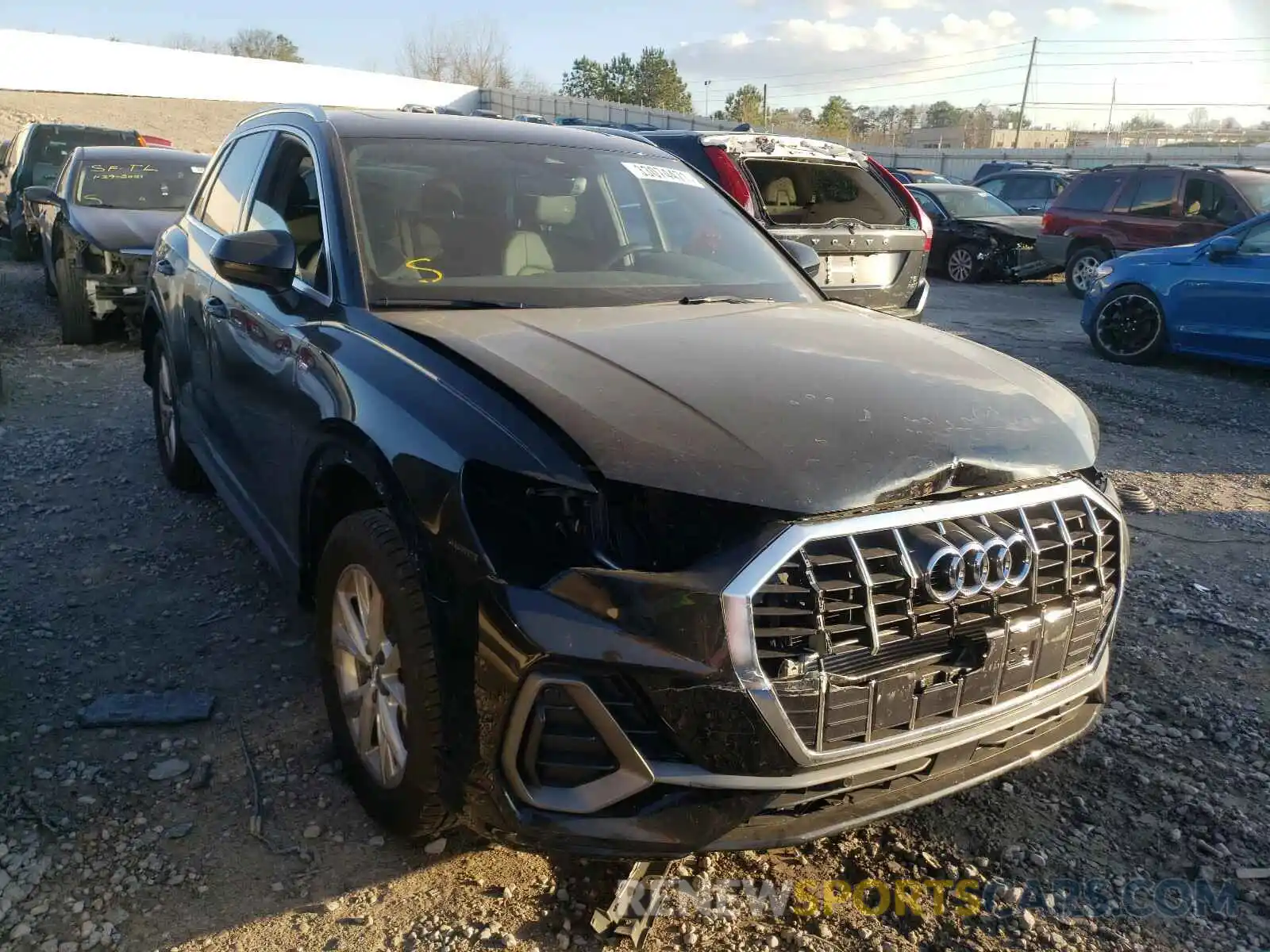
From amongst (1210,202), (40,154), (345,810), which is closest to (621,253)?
(345,810)

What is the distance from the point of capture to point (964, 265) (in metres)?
15.0

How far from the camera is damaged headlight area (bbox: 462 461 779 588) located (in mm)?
2021

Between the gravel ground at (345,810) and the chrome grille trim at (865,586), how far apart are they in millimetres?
602

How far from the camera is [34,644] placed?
361cm

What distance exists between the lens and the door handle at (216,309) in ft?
12.2

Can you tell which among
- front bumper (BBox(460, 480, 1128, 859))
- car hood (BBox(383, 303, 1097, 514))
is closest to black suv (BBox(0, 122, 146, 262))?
car hood (BBox(383, 303, 1097, 514))

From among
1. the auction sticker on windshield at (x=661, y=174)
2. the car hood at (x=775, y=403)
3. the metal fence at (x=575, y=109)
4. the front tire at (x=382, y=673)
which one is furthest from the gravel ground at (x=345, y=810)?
the metal fence at (x=575, y=109)

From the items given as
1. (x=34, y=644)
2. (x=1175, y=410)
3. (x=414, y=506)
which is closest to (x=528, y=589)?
(x=414, y=506)

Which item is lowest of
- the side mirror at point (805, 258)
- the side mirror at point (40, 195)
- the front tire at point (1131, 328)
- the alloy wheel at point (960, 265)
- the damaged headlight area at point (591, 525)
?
the alloy wheel at point (960, 265)

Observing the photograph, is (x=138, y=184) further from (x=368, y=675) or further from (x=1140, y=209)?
(x=1140, y=209)

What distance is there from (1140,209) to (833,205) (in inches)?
271

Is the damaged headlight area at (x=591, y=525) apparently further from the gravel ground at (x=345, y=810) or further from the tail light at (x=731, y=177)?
the tail light at (x=731, y=177)

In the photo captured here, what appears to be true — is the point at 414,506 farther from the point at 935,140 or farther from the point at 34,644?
the point at 935,140

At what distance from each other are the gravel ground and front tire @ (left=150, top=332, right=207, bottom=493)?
1.08ft
